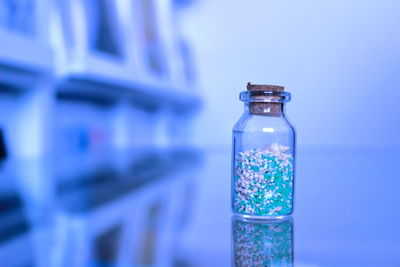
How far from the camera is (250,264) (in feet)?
1.37

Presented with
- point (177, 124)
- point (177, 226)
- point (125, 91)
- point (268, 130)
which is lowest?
point (177, 226)

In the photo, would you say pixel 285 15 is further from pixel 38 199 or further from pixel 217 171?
pixel 38 199

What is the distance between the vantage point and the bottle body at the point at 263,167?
61 cm

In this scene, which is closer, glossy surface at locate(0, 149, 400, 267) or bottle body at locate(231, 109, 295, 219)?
glossy surface at locate(0, 149, 400, 267)

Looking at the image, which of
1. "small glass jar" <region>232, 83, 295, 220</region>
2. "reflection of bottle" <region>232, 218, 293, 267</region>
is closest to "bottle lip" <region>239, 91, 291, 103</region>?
"small glass jar" <region>232, 83, 295, 220</region>

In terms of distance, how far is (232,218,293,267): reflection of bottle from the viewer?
0.43 m

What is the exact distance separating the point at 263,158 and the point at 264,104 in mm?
74

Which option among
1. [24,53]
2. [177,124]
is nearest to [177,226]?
[24,53]

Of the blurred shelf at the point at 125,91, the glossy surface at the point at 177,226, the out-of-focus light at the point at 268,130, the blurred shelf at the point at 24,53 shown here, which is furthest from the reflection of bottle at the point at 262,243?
the blurred shelf at the point at 125,91

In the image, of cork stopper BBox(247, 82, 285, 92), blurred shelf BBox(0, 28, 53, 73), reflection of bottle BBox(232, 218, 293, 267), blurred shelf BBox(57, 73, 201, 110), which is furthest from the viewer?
blurred shelf BBox(57, 73, 201, 110)

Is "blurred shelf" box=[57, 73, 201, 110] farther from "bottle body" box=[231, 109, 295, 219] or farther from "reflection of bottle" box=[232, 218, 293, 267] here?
"reflection of bottle" box=[232, 218, 293, 267]

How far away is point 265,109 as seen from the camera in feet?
2.06

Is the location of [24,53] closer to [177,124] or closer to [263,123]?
[263,123]

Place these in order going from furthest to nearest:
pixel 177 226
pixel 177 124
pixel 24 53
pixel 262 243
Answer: pixel 177 124, pixel 24 53, pixel 177 226, pixel 262 243
